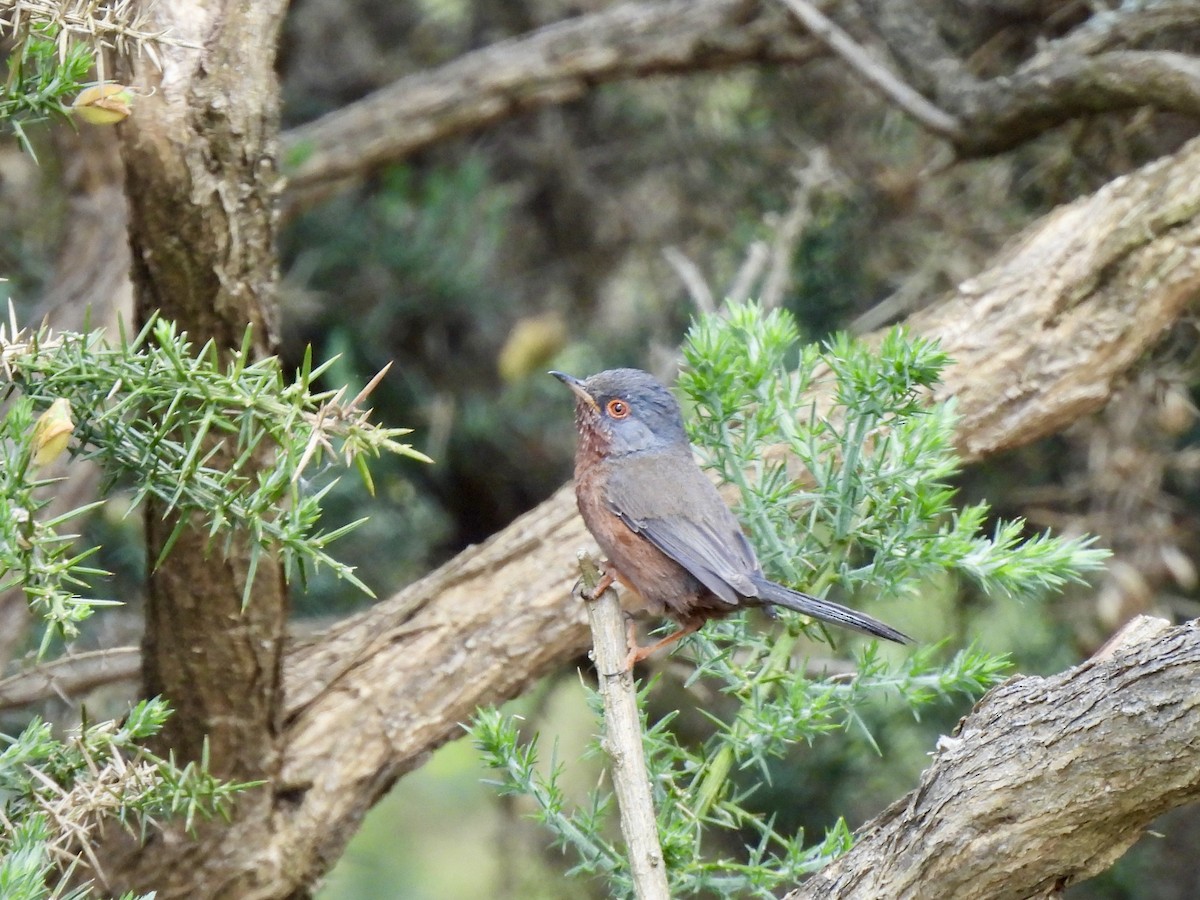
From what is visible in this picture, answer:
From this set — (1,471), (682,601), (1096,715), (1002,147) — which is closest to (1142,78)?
(1002,147)

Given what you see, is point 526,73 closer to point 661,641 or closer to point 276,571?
point 276,571

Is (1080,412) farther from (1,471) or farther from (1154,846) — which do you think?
(1,471)

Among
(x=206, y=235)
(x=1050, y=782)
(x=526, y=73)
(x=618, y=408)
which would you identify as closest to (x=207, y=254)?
(x=206, y=235)

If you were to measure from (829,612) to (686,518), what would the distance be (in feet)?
2.00

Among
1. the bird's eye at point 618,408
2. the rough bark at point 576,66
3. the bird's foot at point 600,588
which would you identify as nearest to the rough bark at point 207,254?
the bird's foot at point 600,588

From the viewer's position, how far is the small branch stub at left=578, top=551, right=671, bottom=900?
226cm

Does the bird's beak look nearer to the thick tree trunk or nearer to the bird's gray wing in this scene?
the bird's gray wing

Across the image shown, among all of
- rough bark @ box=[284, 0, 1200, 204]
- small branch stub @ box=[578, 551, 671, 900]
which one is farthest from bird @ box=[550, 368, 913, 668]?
rough bark @ box=[284, 0, 1200, 204]

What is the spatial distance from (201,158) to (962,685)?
2.03m

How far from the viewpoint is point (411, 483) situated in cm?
631

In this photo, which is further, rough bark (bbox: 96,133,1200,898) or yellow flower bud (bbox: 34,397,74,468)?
rough bark (bbox: 96,133,1200,898)

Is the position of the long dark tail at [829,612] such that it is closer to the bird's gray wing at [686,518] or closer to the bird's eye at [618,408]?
the bird's gray wing at [686,518]

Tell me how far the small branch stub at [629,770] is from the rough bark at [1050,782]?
331 millimetres

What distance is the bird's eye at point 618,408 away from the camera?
359 centimetres
